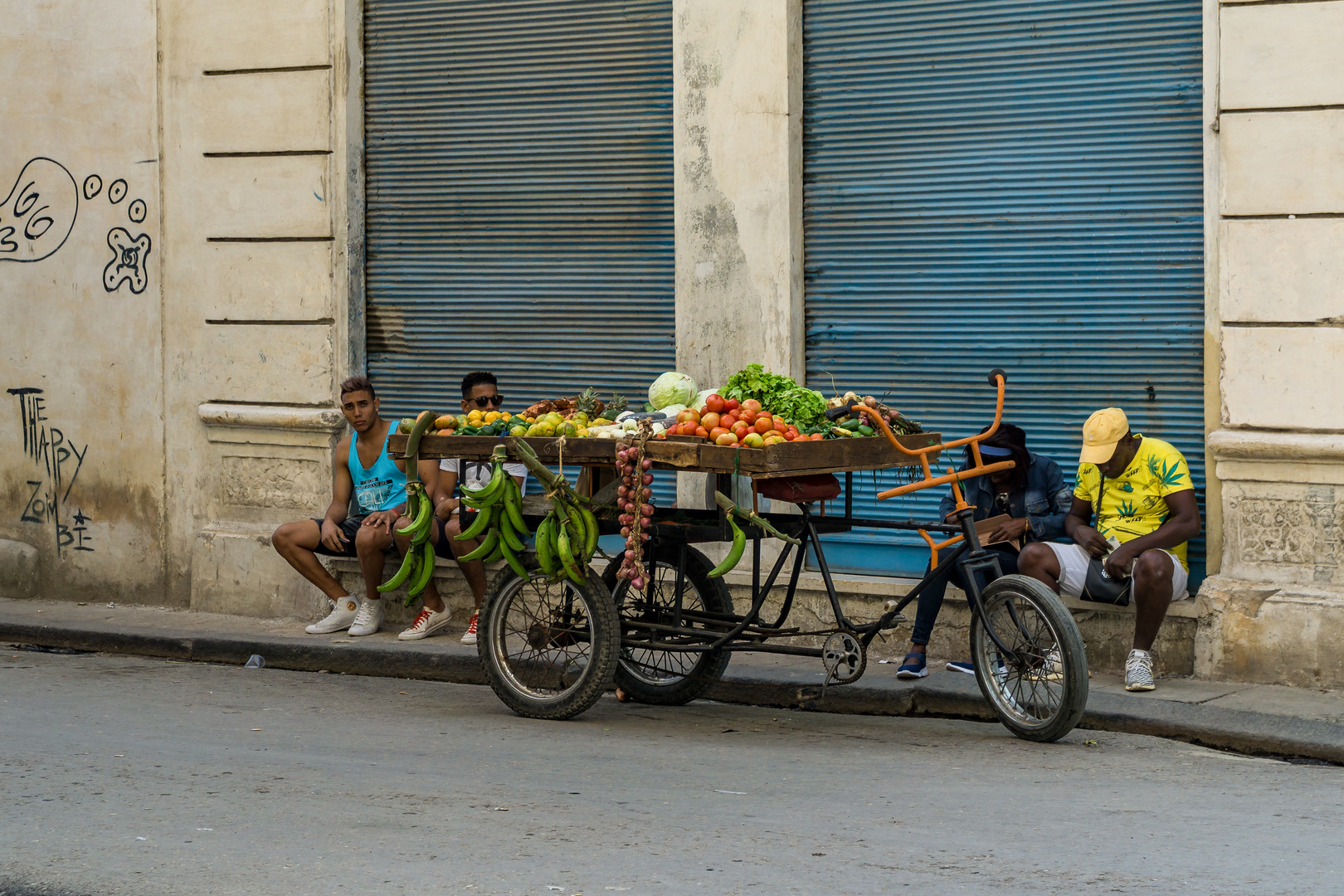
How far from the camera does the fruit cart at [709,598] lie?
6.02 metres

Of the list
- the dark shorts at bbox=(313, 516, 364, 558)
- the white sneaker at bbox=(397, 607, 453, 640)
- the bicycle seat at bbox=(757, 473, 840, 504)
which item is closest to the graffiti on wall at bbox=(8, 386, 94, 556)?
the dark shorts at bbox=(313, 516, 364, 558)

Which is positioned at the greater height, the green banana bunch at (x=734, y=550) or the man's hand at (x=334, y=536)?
the green banana bunch at (x=734, y=550)

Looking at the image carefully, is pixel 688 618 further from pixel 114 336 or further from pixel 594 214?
pixel 114 336

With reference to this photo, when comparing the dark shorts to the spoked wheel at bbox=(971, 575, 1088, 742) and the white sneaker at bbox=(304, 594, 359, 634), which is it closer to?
the white sneaker at bbox=(304, 594, 359, 634)

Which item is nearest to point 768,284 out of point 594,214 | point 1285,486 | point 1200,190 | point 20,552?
point 594,214

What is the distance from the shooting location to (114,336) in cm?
976

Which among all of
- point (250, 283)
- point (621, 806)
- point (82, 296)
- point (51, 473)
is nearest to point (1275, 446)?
point (621, 806)

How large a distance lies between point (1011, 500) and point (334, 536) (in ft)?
12.4

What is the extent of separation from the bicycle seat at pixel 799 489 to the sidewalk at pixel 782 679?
81 cm

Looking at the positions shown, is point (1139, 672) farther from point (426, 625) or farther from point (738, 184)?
point (426, 625)

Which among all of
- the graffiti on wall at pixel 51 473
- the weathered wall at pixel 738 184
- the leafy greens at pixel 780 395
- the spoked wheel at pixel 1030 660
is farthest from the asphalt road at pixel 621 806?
the graffiti on wall at pixel 51 473

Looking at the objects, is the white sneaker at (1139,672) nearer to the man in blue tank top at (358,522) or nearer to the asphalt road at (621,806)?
the asphalt road at (621,806)

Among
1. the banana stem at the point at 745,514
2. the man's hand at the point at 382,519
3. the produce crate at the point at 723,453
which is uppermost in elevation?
the produce crate at the point at 723,453

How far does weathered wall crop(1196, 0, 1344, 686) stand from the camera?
685cm
